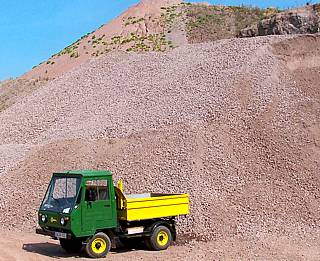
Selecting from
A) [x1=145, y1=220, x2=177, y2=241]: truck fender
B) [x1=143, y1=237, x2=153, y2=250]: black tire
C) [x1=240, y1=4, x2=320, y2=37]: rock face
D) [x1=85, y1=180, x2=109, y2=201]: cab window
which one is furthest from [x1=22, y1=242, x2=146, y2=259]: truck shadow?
[x1=240, y1=4, x2=320, y2=37]: rock face

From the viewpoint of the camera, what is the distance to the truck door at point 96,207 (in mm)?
12641

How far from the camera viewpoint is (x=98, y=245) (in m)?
12.9

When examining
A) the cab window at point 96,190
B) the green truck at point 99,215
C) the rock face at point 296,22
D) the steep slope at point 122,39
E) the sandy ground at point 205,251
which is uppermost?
the steep slope at point 122,39

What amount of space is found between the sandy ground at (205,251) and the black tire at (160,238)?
17cm

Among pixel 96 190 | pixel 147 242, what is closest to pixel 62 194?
pixel 96 190

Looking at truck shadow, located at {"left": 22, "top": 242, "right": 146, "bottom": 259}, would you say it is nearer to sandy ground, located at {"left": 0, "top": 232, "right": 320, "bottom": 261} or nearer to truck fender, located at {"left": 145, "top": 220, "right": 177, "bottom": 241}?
sandy ground, located at {"left": 0, "top": 232, "right": 320, "bottom": 261}

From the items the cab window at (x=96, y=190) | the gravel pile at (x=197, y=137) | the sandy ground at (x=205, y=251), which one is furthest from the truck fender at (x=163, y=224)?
the cab window at (x=96, y=190)

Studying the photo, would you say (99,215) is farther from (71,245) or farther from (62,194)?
(71,245)

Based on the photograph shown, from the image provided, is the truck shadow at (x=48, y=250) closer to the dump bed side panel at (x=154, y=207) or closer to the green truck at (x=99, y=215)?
the green truck at (x=99, y=215)

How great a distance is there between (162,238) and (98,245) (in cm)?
185

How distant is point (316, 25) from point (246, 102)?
35.5ft

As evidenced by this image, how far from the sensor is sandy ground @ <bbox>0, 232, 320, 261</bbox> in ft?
42.7

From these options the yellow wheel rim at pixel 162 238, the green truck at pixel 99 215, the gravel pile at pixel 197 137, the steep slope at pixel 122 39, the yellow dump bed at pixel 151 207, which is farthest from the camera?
the steep slope at pixel 122 39

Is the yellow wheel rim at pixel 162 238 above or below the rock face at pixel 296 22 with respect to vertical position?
below
